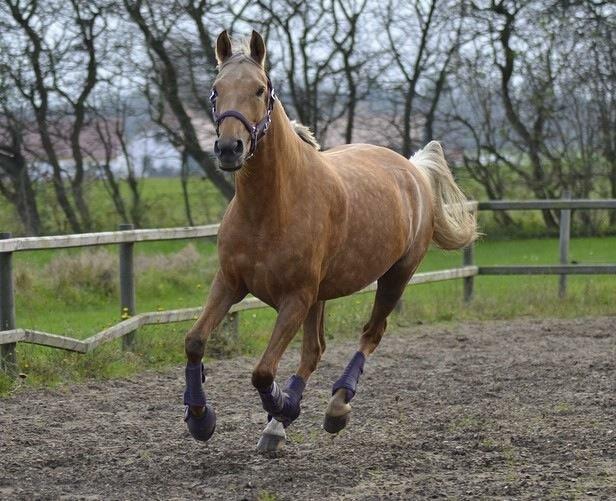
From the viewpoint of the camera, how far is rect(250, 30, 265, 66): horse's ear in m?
4.50

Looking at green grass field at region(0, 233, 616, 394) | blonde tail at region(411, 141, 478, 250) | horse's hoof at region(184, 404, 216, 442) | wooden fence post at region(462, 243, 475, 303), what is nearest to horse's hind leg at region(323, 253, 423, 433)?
blonde tail at region(411, 141, 478, 250)

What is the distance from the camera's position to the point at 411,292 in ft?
41.1

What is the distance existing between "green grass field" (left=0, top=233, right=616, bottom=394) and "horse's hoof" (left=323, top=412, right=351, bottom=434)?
2541 mm

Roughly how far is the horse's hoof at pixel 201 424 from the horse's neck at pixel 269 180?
3.20 ft

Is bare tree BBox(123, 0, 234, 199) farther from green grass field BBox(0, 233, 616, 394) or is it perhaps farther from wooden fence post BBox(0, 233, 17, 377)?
Answer: wooden fence post BBox(0, 233, 17, 377)

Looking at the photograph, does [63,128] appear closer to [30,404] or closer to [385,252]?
[30,404]

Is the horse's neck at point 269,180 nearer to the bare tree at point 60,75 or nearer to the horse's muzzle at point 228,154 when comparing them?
the horse's muzzle at point 228,154

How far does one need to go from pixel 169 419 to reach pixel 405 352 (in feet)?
10.4

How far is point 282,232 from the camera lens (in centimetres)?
466

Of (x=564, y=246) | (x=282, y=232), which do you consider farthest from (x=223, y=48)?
(x=564, y=246)

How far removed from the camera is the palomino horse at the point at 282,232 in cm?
438

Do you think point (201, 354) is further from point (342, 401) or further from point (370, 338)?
point (370, 338)

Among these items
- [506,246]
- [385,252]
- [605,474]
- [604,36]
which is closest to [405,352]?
[385,252]

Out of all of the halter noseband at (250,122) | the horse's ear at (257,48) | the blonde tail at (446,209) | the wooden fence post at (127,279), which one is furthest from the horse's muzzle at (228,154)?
the wooden fence post at (127,279)
